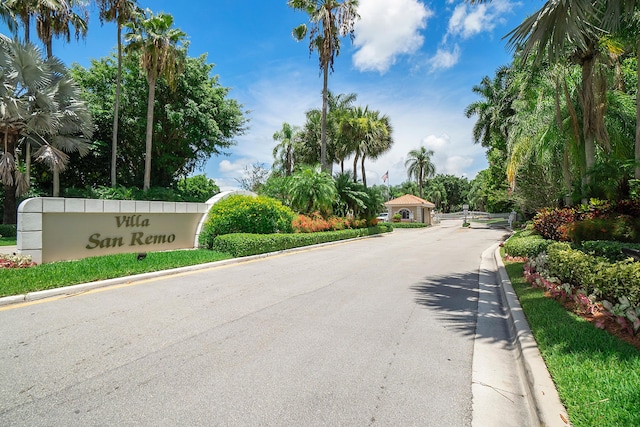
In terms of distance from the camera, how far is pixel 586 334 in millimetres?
3990

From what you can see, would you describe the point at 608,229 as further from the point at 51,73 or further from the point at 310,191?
the point at 51,73

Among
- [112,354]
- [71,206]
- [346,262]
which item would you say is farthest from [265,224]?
[112,354]

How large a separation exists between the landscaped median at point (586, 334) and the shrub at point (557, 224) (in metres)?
3.11

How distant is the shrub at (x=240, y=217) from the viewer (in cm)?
1330

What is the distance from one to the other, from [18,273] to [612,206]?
47.1 ft

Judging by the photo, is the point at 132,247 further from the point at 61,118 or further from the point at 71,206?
the point at 61,118

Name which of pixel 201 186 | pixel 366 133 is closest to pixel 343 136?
pixel 366 133

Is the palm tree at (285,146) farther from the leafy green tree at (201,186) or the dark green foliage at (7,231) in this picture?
the dark green foliage at (7,231)

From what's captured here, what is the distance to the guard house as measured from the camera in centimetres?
4519

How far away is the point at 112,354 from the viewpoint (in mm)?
3789

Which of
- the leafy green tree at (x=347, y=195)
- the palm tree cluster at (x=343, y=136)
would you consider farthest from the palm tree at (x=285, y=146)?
the leafy green tree at (x=347, y=195)

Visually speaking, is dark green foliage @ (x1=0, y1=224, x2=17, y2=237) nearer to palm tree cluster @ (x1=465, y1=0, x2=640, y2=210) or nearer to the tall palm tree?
the tall palm tree

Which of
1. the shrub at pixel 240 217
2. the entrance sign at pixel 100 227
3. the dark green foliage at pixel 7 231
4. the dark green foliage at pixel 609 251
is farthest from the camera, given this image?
the dark green foliage at pixel 7 231

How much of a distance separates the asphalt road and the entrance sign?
13.1 ft
